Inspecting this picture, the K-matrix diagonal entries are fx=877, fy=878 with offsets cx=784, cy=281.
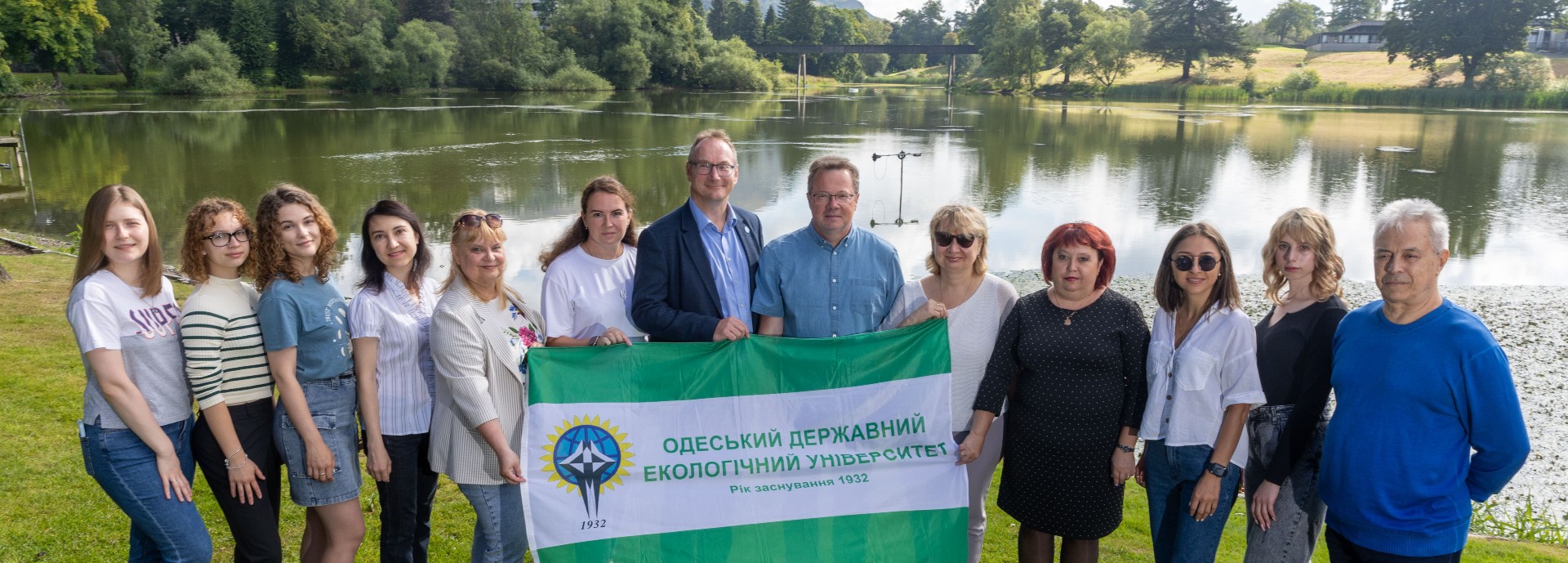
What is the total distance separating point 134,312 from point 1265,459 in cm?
523

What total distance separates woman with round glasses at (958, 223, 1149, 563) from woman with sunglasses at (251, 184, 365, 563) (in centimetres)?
319

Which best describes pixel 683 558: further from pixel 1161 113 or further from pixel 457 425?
pixel 1161 113

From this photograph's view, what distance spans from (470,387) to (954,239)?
2.49 meters

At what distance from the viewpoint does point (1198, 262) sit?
13.9 feet

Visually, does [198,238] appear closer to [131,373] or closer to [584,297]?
[131,373]

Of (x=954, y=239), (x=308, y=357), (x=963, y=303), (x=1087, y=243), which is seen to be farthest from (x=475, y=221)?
(x=1087, y=243)

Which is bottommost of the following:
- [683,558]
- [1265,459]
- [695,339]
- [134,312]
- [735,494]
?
[683,558]

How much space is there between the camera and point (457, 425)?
14.0 ft

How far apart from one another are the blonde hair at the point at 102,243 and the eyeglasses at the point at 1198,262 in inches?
181

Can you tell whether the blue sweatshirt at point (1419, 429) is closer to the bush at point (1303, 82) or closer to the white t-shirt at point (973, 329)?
the white t-shirt at point (973, 329)

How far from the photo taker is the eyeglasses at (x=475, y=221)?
14.0 ft

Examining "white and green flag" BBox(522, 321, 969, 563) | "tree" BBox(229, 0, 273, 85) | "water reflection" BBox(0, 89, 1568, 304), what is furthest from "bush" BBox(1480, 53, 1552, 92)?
"tree" BBox(229, 0, 273, 85)

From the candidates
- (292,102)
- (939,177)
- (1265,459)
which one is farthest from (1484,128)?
(292,102)

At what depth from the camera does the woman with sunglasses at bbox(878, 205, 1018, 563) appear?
4.56 meters
